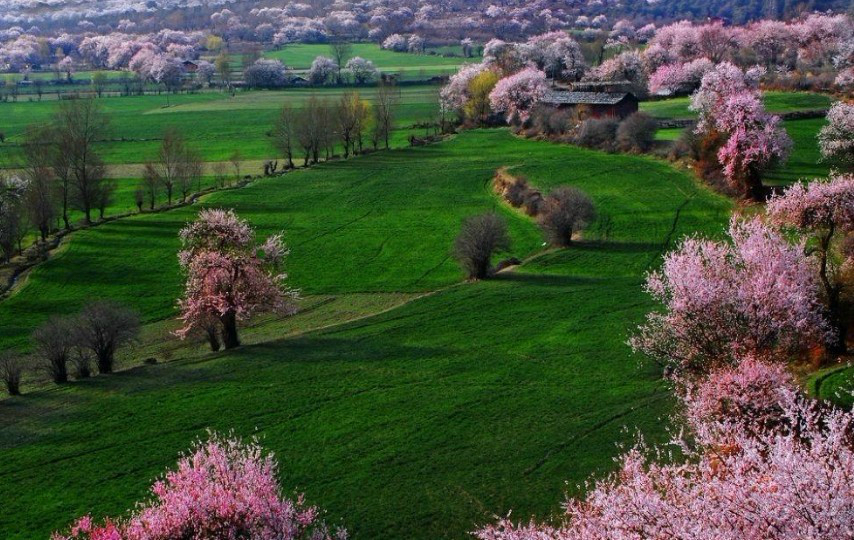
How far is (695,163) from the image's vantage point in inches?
2847

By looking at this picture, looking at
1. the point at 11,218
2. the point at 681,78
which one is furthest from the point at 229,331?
the point at 681,78

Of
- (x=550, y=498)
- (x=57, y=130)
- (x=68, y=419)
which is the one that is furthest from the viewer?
(x=57, y=130)

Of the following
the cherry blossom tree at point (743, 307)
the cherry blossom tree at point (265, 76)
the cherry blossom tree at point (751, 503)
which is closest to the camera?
the cherry blossom tree at point (751, 503)

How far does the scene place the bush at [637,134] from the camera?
83750mm

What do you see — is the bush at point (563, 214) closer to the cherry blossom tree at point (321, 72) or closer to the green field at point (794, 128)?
the green field at point (794, 128)

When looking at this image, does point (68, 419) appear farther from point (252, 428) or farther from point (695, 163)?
point (695, 163)

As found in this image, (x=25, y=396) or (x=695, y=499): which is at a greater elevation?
(x=695, y=499)

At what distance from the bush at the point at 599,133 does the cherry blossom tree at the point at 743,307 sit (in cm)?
5827

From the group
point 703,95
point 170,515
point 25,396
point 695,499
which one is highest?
point 703,95

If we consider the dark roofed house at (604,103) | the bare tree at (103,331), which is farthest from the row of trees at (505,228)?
the dark roofed house at (604,103)

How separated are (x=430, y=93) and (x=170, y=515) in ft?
421

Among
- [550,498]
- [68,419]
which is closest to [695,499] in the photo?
[550,498]

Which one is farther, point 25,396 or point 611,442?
point 25,396

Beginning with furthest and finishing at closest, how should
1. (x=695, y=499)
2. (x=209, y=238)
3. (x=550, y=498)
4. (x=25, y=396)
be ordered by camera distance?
(x=209, y=238), (x=25, y=396), (x=550, y=498), (x=695, y=499)
